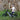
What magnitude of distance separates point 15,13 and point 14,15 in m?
0.04

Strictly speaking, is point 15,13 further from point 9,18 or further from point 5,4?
point 5,4

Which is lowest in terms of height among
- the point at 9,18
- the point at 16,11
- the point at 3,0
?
the point at 9,18

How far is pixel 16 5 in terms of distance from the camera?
38.7 inches

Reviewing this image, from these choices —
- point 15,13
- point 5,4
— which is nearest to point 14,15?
point 15,13

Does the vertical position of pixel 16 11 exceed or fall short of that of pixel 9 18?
it exceeds it

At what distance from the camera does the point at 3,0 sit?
38.6 inches

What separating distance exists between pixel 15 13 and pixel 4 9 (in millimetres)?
229

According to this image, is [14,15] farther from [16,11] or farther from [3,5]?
[3,5]

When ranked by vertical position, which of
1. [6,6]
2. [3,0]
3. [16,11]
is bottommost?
[16,11]

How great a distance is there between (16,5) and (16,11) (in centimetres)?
12

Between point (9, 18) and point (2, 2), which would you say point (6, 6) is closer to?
point (2, 2)

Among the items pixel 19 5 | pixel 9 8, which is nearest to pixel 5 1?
pixel 9 8

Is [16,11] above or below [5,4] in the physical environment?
below

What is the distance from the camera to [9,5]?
985mm
